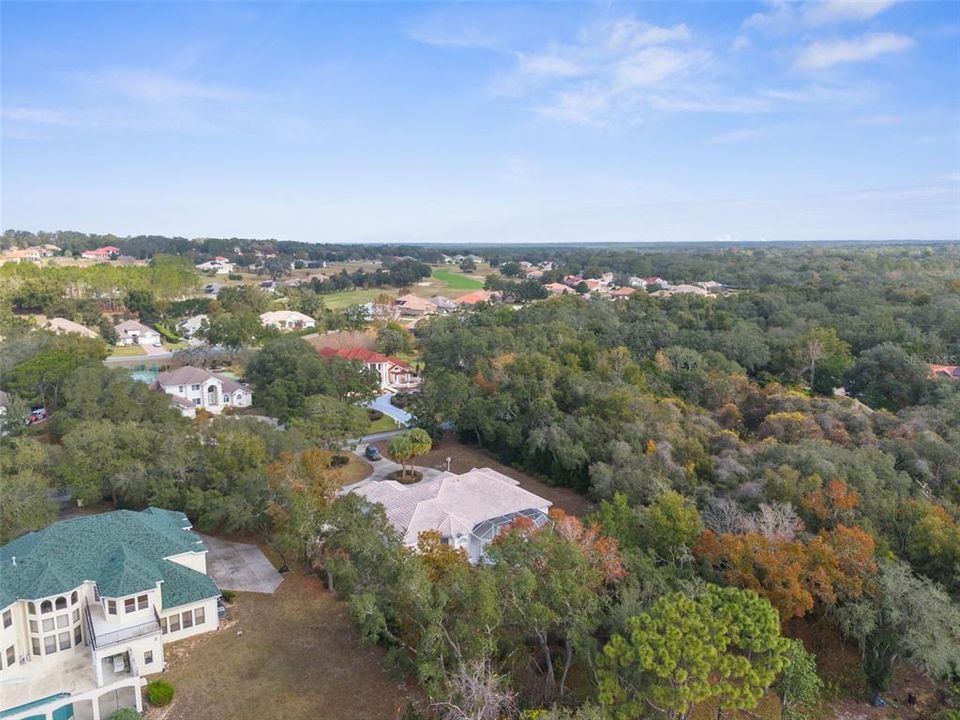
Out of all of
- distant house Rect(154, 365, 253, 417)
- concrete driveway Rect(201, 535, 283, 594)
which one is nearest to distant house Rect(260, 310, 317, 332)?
distant house Rect(154, 365, 253, 417)

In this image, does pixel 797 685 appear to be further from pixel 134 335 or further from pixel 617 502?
pixel 134 335

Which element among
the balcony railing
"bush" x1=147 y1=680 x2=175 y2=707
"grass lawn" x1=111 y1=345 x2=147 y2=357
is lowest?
"bush" x1=147 y1=680 x2=175 y2=707

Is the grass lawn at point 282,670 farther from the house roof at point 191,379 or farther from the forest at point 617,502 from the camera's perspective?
the house roof at point 191,379

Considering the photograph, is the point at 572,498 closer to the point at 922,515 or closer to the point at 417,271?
the point at 922,515

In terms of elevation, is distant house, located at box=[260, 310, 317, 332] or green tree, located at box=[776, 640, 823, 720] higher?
distant house, located at box=[260, 310, 317, 332]

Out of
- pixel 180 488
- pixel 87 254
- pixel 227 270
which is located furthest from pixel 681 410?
pixel 87 254

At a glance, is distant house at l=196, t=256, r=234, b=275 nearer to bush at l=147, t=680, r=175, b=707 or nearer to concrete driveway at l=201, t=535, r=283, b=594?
concrete driveway at l=201, t=535, r=283, b=594

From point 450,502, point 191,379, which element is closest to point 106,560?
point 450,502
